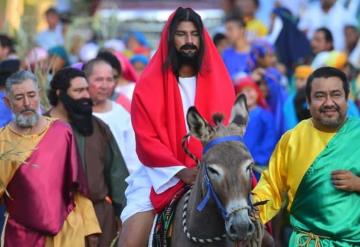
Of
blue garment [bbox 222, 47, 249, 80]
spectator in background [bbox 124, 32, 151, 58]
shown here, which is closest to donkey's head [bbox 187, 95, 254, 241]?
blue garment [bbox 222, 47, 249, 80]

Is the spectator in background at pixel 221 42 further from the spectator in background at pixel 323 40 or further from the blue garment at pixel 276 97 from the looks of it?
the blue garment at pixel 276 97

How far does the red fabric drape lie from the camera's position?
9.18 m

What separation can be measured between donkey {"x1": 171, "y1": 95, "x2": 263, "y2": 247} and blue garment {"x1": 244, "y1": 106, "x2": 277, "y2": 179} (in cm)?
595

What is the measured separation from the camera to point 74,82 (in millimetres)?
11422

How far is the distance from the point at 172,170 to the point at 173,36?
1059 millimetres

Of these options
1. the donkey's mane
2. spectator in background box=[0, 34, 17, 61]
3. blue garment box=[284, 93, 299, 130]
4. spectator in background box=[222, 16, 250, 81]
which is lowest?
blue garment box=[284, 93, 299, 130]

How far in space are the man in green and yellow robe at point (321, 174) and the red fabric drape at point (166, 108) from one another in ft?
1.88

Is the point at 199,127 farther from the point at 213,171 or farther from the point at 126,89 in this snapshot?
→ the point at 126,89

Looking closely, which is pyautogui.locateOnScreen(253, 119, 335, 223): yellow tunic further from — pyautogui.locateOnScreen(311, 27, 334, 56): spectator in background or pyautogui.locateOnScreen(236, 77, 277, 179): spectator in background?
pyautogui.locateOnScreen(311, 27, 334, 56): spectator in background

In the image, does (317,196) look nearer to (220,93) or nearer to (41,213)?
(220,93)

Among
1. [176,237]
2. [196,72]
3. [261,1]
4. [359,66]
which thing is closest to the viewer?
[176,237]

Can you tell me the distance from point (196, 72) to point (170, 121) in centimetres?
46

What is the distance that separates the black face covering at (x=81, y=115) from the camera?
442 inches

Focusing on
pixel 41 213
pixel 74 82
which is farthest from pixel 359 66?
pixel 41 213
